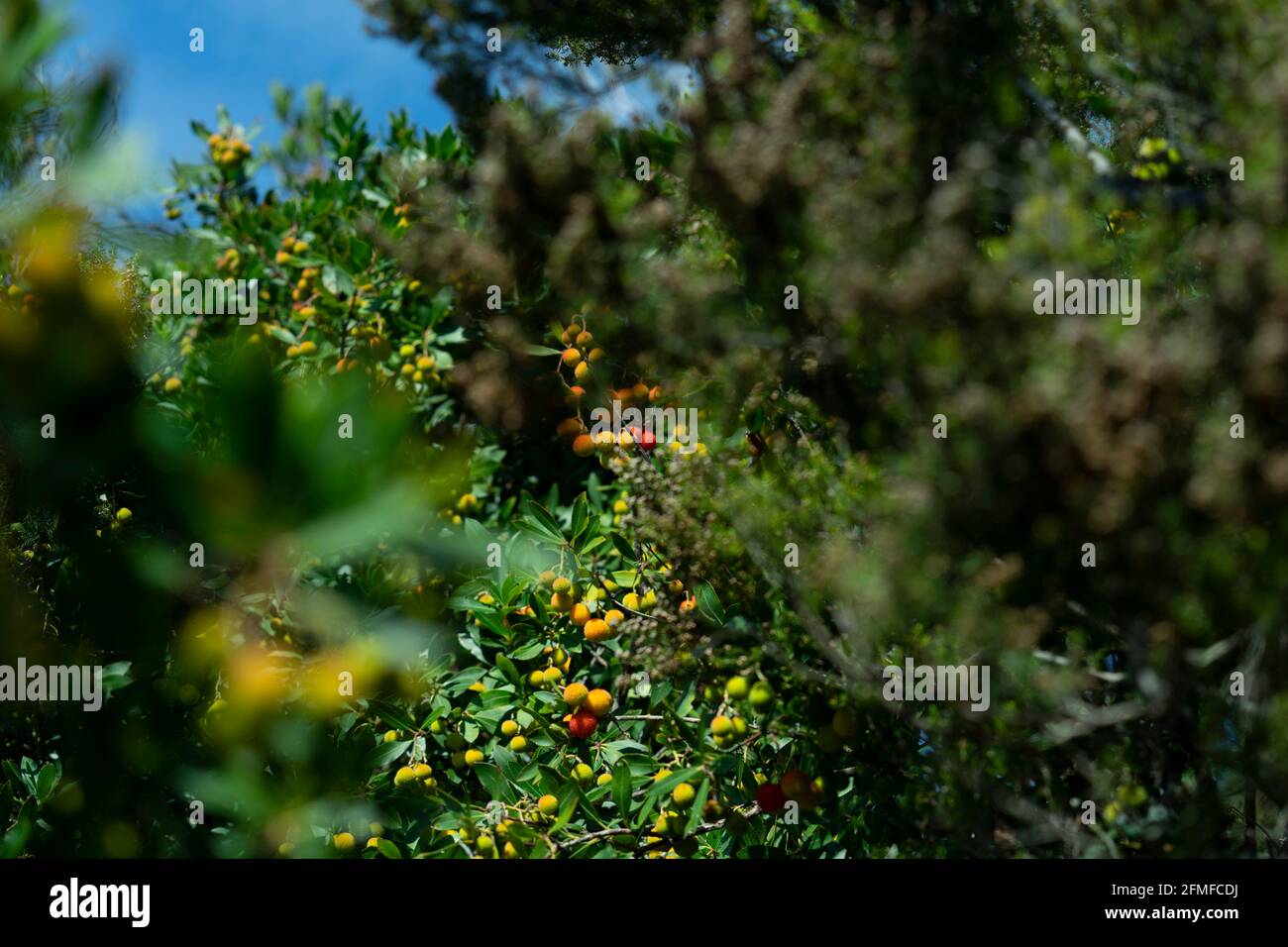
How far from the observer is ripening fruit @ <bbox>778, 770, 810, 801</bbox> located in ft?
7.50

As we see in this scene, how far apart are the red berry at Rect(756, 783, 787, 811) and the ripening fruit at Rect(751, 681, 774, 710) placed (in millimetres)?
294

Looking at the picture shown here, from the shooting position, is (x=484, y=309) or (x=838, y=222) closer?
(x=838, y=222)

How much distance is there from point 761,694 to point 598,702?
0.62 metres

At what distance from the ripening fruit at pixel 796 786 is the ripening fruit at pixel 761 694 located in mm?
238

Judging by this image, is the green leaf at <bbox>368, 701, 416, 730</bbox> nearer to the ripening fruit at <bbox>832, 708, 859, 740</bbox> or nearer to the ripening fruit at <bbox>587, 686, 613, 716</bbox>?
the ripening fruit at <bbox>587, 686, 613, 716</bbox>

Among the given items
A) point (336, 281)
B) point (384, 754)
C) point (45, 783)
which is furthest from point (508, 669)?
point (336, 281)

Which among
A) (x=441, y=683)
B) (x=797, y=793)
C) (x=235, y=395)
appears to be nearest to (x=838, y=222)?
(x=235, y=395)

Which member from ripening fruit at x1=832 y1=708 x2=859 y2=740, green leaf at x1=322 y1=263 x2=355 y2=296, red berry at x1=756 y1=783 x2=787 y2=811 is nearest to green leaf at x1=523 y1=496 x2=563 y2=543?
red berry at x1=756 y1=783 x2=787 y2=811

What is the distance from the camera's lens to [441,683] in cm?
291

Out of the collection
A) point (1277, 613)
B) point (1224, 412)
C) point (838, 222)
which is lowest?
point (1277, 613)

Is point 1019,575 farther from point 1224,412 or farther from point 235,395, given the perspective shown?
point 235,395

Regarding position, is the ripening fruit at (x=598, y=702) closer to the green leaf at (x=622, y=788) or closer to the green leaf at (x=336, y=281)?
the green leaf at (x=622, y=788)

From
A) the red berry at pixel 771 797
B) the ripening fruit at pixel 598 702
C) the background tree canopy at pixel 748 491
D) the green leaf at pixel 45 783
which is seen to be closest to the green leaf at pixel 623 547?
the background tree canopy at pixel 748 491

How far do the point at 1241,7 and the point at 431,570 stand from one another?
7.07 feet
